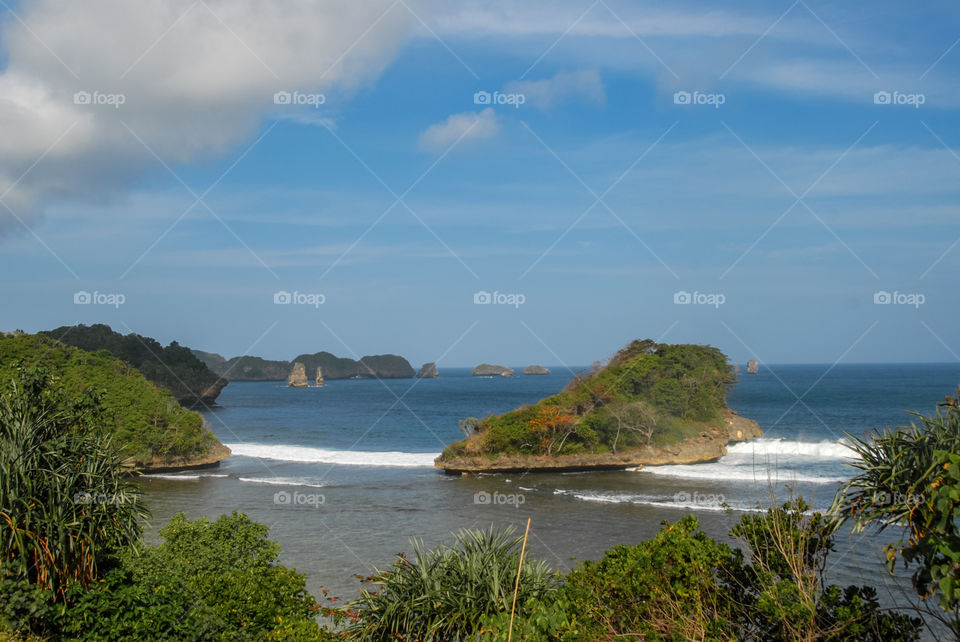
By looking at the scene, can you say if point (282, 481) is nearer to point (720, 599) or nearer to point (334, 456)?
point (334, 456)

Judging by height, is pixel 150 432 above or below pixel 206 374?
below

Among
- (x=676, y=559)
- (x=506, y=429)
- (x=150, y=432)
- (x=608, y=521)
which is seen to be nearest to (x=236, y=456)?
(x=150, y=432)

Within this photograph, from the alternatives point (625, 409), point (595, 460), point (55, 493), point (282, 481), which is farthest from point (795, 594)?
point (625, 409)

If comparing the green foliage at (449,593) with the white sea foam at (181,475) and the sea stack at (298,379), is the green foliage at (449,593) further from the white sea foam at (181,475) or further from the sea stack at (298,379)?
the sea stack at (298,379)

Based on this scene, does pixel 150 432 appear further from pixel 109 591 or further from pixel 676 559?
pixel 676 559

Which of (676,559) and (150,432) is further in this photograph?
(150,432)

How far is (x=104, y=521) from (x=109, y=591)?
1249 mm

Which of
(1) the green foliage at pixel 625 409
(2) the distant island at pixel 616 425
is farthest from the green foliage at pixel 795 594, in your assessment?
(1) the green foliage at pixel 625 409

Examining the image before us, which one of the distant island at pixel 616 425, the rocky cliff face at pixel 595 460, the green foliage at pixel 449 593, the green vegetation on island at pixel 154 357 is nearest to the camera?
the green foliage at pixel 449 593

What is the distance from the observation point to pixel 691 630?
6582 millimetres

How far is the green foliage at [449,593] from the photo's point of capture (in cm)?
939

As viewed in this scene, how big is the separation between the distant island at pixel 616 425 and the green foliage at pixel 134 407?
55.7 ft

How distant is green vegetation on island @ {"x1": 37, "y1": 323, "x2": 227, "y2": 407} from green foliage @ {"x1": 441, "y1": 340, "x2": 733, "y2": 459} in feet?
223

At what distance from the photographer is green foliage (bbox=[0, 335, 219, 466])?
47.0m
